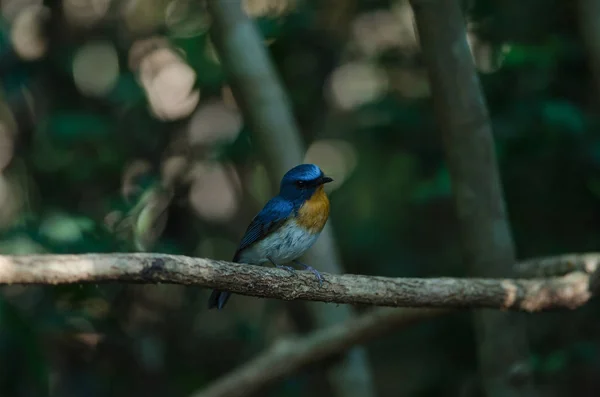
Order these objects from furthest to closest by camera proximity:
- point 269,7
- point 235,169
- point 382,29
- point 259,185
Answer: point 382,29, point 259,185, point 269,7, point 235,169

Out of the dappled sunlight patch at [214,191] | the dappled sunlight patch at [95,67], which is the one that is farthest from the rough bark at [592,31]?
the dappled sunlight patch at [95,67]

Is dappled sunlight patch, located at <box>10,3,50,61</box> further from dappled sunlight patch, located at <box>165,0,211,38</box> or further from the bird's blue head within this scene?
the bird's blue head

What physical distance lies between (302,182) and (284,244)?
1.12 feet

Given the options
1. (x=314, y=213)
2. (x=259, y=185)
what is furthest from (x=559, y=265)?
(x=259, y=185)

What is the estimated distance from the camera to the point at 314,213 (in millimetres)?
4180

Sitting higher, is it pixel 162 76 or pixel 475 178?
pixel 162 76

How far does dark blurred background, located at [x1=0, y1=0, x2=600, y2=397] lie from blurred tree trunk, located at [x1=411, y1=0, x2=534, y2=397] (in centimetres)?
21

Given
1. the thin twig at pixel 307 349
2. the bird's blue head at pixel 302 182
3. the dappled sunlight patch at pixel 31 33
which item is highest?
the dappled sunlight patch at pixel 31 33

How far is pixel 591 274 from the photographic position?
4.13 meters

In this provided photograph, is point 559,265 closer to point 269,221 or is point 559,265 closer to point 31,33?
point 269,221

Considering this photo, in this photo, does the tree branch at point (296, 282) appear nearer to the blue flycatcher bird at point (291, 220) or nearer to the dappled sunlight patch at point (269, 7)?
the blue flycatcher bird at point (291, 220)

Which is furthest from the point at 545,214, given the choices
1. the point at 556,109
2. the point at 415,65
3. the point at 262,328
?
the point at 262,328

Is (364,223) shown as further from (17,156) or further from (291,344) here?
(17,156)

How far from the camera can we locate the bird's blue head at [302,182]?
418cm
